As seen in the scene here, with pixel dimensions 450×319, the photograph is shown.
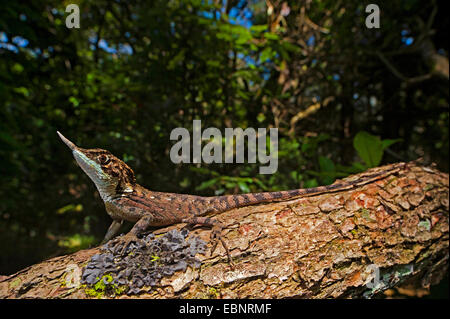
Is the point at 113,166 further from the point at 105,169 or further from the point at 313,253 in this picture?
the point at 313,253

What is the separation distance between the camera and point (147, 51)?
313 centimetres

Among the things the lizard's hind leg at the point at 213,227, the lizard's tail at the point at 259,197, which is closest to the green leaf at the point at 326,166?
the lizard's tail at the point at 259,197

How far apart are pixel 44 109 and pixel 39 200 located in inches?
48.5

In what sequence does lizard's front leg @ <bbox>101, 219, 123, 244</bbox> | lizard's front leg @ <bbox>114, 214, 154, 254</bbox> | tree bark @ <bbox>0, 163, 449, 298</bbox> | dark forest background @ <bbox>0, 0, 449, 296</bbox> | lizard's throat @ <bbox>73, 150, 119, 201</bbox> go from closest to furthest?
tree bark @ <bbox>0, 163, 449, 298</bbox>
lizard's front leg @ <bbox>114, 214, 154, 254</bbox>
lizard's throat @ <bbox>73, 150, 119, 201</bbox>
lizard's front leg @ <bbox>101, 219, 123, 244</bbox>
dark forest background @ <bbox>0, 0, 449, 296</bbox>

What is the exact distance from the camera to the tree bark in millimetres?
1631

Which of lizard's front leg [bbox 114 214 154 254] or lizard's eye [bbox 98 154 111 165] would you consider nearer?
lizard's front leg [bbox 114 214 154 254]

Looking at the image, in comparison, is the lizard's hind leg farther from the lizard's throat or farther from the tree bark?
the lizard's throat

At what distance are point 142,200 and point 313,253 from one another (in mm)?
1312

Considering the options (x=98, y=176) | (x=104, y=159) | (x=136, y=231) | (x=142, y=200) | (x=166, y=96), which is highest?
(x=166, y=96)

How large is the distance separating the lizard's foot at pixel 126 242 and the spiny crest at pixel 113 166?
0.42m

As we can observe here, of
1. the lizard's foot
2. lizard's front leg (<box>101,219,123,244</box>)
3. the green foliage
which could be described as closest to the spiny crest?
lizard's front leg (<box>101,219,123,244</box>)

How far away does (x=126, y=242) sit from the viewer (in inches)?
68.6

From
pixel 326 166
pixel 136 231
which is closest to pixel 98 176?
pixel 136 231

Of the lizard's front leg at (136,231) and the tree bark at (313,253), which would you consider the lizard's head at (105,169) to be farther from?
the tree bark at (313,253)
